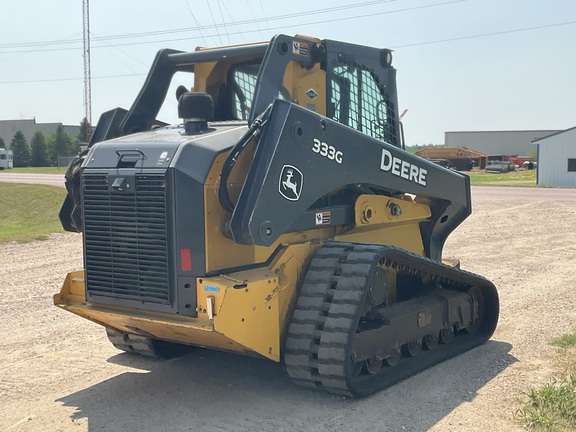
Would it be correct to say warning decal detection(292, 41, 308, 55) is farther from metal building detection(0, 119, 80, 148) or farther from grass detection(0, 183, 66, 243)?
metal building detection(0, 119, 80, 148)

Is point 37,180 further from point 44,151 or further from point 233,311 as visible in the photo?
point 44,151

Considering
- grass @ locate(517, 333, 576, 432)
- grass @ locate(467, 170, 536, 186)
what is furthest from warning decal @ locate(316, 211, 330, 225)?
grass @ locate(467, 170, 536, 186)

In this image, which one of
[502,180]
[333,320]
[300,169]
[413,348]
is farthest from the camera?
[502,180]

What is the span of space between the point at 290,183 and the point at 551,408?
7.95ft

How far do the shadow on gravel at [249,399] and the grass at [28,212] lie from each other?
9.69 metres

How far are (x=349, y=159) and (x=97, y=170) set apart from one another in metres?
1.97

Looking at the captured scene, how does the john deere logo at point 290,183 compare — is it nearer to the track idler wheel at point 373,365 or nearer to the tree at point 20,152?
the track idler wheel at point 373,365

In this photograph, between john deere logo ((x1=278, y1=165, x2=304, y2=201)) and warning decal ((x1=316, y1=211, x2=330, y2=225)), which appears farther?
warning decal ((x1=316, y1=211, x2=330, y2=225))

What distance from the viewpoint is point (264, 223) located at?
17.0 feet

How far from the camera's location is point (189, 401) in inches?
223

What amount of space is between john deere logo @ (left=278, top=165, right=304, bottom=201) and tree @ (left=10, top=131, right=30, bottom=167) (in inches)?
2760

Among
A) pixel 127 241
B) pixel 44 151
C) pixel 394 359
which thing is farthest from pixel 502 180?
pixel 44 151

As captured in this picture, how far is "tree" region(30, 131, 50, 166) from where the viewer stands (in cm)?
7044

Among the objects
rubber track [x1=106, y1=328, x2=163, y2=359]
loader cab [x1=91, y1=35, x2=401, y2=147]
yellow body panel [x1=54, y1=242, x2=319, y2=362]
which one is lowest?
rubber track [x1=106, y1=328, x2=163, y2=359]
